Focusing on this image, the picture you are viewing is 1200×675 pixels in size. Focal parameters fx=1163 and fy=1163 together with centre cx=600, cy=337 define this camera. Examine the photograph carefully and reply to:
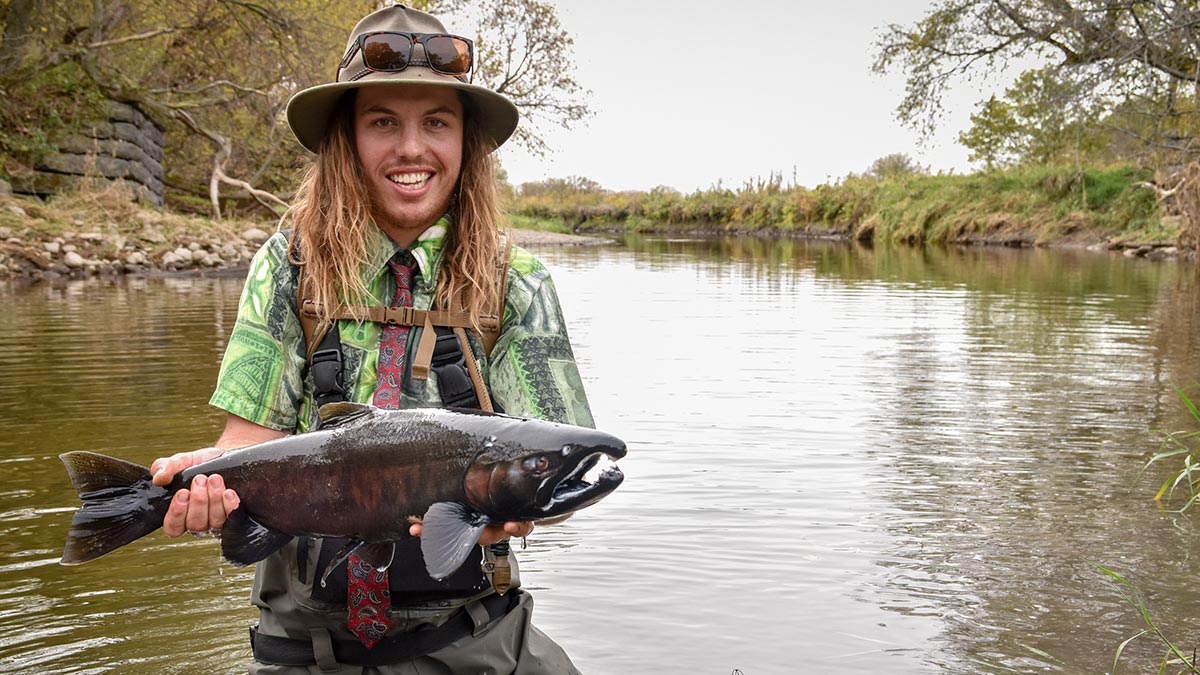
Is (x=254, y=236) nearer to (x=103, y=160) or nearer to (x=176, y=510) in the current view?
(x=103, y=160)

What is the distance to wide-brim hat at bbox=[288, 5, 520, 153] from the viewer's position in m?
3.07

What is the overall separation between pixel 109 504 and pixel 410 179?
114cm

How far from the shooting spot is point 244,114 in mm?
35781

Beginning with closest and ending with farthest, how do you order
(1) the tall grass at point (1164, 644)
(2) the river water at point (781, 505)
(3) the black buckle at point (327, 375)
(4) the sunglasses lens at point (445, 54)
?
(3) the black buckle at point (327, 375) < (4) the sunglasses lens at point (445, 54) < (1) the tall grass at point (1164, 644) < (2) the river water at point (781, 505)

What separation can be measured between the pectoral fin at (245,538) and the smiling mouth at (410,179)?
989 mm

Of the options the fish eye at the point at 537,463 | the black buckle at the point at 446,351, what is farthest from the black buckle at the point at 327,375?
the fish eye at the point at 537,463

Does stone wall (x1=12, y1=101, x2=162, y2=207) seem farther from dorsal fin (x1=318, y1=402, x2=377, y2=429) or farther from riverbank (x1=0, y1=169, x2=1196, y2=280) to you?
dorsal fin (x1=318, y1=402, x2=377, y2=429)

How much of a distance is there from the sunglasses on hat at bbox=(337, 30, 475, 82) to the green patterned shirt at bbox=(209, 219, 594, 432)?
445 mm

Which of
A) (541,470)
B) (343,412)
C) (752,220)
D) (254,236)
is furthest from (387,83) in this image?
(752,220)

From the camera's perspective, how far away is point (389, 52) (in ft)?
10.2

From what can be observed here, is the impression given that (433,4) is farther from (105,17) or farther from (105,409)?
(105,409)

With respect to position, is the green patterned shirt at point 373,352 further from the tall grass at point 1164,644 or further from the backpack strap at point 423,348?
the tall grass at point 1164,644

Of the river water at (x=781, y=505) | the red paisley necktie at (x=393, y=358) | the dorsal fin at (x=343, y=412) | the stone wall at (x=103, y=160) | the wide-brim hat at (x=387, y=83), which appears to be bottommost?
the river water at (x=781, y=505)

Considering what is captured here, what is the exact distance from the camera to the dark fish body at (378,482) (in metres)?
2.52
